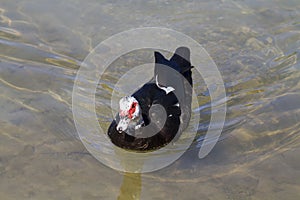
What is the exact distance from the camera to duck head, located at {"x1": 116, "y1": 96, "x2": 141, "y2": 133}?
4.54 metres

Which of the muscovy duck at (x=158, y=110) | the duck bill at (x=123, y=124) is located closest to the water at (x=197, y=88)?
the muscovy duck at (x=158, y=110)

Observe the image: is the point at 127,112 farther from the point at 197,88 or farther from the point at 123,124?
the point at 197,88

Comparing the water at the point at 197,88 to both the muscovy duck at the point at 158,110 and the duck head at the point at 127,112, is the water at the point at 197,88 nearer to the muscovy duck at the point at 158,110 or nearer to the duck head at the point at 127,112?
the muscovy duck at the point at 158,110

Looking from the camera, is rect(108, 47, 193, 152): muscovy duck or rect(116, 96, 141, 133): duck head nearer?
rect(116, 96, 141, 133): duck head

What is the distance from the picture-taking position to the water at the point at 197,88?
14.6 ft

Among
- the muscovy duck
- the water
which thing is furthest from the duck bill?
the water

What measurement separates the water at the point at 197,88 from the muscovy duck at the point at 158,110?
1.03 feet

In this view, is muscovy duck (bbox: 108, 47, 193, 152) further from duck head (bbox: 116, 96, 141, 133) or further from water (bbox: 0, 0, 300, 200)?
water (bbox: 0, 0, 300, 200)

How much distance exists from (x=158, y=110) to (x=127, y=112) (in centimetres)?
57

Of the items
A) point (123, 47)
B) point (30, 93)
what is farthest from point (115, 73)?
point (30, 93)

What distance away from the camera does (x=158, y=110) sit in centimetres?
502

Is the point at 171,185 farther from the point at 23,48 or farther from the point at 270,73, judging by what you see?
the point at 23,48

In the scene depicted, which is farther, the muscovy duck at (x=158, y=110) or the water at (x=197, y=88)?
the muscovy duck at (x=158, y=110)

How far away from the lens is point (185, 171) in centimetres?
465
